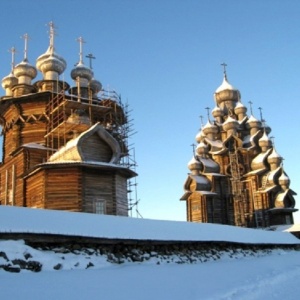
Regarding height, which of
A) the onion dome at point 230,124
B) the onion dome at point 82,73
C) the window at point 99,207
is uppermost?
the onion dome at point 82,73

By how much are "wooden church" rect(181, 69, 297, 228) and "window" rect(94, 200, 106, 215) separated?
50.3ft

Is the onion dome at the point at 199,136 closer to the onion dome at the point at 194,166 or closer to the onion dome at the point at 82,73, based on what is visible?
the onion dome at the point at 194,166

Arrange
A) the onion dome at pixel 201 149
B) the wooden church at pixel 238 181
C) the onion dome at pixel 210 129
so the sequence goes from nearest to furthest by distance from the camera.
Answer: the wooden church at pixel 238 181 → the onion dome at pixel 201 149 → the onion dome at pixel 210 129

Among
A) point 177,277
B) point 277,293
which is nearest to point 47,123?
point 177,277

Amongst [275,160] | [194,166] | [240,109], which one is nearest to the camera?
[275,160]

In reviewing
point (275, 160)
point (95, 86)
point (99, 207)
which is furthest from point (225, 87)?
→ point (99, 207)

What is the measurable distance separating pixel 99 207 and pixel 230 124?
21645 mm

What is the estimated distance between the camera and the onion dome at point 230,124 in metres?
37.6

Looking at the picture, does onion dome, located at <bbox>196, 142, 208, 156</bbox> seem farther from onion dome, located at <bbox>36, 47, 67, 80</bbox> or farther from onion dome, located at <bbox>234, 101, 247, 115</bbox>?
onion dome, located at <bbox>36, 47, 67, 80</bbox>

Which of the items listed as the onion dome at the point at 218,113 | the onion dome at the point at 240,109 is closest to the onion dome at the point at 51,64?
the onion dome at the point at 218,113

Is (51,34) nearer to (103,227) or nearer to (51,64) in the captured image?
(51,64)

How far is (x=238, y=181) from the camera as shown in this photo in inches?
1323

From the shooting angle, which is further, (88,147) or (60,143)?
(60,143)

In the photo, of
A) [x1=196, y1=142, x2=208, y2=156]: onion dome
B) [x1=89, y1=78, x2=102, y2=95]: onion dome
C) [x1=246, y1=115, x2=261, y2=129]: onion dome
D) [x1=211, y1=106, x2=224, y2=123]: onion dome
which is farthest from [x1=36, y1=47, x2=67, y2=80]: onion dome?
[x1=246, y1=115, x2=261, y2=129]: onion dome
